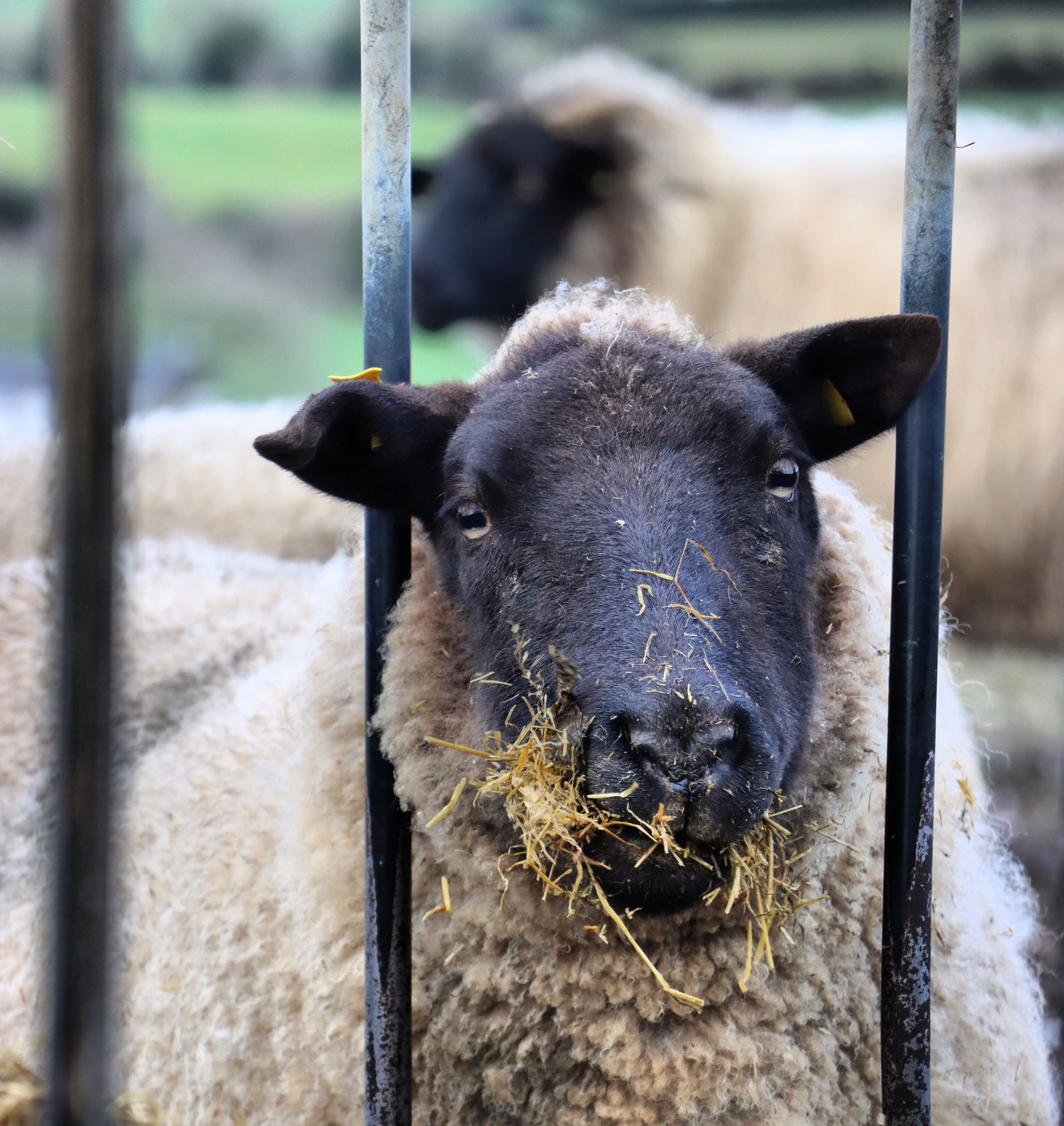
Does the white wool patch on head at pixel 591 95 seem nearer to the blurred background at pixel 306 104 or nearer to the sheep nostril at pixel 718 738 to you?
the blurred background at pixel 306 104

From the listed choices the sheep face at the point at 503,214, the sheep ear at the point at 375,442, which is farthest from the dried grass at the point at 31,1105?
the sheep face at the point at 503,214

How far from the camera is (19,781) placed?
3406 millimetres

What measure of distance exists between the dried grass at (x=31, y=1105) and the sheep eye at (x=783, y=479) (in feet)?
5.13

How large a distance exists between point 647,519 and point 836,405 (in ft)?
2.10

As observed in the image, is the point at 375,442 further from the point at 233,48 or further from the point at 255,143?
the point at 233,48

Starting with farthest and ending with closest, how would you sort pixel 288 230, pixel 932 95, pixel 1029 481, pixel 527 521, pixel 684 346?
pixel 288 230 → pixel 1029 481 → pixel 684 346 → pixel 527 521 → pixel 932 95

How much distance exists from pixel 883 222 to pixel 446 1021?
19.9 feet

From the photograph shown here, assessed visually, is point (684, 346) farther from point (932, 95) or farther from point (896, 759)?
point (896, 759)

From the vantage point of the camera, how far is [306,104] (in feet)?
55.4

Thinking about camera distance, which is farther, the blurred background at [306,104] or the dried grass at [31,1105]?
the blurred background at [306,104]

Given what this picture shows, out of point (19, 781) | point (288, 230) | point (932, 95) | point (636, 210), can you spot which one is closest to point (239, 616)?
point (19, 781)

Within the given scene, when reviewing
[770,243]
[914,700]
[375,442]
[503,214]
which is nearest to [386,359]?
[375,442]

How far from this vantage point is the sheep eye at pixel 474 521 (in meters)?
2.29

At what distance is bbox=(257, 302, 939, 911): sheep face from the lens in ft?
6.01
